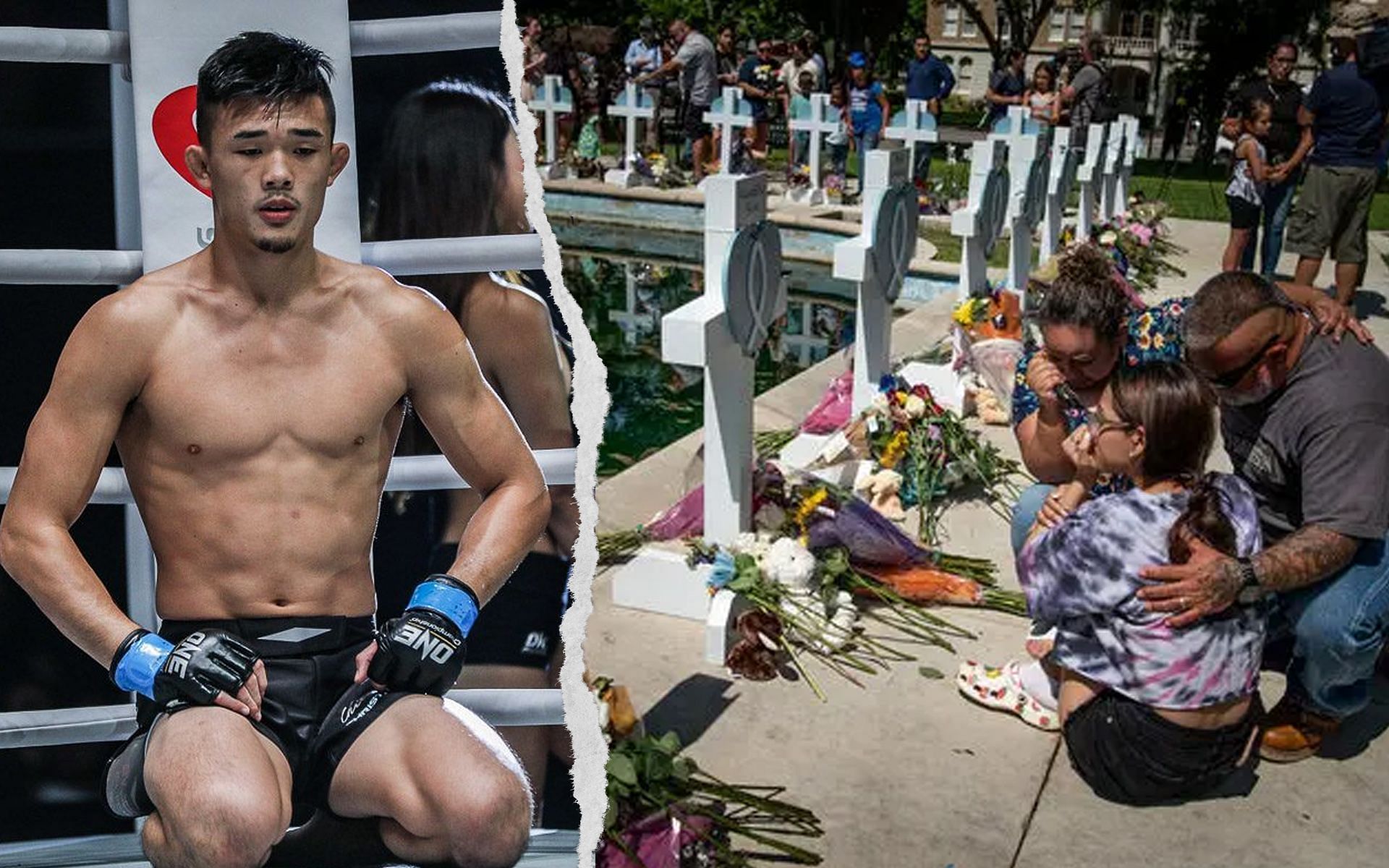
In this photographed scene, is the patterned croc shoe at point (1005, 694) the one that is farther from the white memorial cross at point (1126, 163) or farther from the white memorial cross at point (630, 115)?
the white memorial cross at point (630, 115)

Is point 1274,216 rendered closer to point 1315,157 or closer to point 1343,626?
point 1315,157

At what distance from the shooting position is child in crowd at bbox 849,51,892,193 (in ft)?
48.6

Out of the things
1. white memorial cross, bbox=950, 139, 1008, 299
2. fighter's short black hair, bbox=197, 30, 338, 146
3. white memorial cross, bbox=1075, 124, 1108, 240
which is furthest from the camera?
white memorial cross, bbox=1075, 124, 1108, 240

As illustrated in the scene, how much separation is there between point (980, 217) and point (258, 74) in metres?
5.84

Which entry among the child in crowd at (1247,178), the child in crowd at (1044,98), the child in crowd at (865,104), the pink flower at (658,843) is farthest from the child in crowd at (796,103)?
the pink flower at (658,843)

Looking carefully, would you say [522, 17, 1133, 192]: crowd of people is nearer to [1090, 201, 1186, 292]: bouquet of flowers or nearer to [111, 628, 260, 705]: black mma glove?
[1090, 201, 1186, 292]: bouquet of flowers

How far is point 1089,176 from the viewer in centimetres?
1110

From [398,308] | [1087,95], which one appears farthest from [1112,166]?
[398,308]

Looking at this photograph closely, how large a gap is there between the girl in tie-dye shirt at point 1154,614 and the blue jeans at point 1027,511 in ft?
1.94

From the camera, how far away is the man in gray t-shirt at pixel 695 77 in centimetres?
1516

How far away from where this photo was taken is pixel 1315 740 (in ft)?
12.0

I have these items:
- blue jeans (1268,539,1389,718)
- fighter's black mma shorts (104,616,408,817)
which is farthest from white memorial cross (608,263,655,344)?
fighter's black mma shorts (104,616,408,817)

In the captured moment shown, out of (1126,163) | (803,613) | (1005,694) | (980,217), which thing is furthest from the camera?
(1126,163)

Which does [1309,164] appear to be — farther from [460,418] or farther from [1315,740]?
[460,418]
